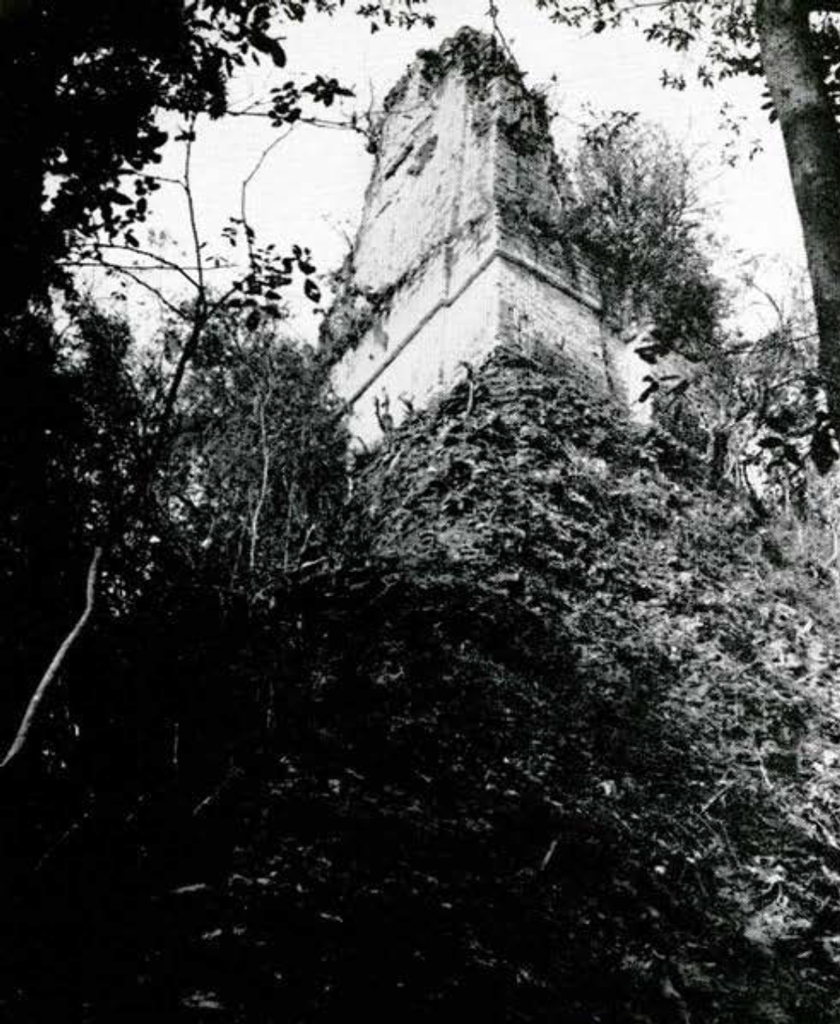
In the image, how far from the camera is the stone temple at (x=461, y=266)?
12070 millimetres

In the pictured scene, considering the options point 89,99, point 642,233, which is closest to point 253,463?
point 89,99

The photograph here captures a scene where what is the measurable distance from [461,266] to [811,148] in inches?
373

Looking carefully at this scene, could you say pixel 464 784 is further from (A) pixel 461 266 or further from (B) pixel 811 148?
(A) pixel 461 266

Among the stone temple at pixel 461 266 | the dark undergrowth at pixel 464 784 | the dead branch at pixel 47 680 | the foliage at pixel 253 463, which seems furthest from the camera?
the stone temple at pixel 461 266

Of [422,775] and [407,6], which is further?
[407,6]

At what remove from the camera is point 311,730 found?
5.71m

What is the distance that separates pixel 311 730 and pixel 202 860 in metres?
1.57

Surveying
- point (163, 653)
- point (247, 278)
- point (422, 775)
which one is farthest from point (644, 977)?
point (247, 278)

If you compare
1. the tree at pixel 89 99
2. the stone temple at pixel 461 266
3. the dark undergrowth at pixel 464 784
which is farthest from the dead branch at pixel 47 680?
the stone temple at pixel 461 266

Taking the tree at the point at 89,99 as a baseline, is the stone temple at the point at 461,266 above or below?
above

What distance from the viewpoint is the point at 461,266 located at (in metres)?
12.9

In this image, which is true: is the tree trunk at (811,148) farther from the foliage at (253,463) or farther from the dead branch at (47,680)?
the foliage at (253,463)

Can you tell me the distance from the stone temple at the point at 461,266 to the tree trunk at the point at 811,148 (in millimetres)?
6968

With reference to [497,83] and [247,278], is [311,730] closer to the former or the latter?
[247,278]
